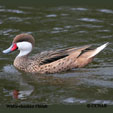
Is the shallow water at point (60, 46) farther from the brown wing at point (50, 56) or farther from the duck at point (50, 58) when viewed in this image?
the brown wing at point (50, 56)

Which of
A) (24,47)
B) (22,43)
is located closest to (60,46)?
(24,47)

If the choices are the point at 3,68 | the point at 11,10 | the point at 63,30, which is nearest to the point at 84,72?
the point at 3,68

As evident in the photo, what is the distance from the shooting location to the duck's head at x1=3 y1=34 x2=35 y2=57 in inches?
563

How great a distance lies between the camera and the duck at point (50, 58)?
13.9 metres

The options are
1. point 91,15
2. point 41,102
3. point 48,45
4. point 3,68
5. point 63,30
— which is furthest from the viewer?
point 91,15

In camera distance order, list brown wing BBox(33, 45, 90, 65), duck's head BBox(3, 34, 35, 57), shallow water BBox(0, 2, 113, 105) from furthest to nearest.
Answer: duck's head BBox(3, 34, 35, 57), brown wing BBox(33, 45, 90, 65), shallow water BBox(0, 2, 113, 105)

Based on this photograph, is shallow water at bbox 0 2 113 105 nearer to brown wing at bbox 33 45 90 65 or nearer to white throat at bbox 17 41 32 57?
brown wing at bbox 33 45 90 65

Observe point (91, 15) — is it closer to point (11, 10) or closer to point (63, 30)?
point (63, 30)

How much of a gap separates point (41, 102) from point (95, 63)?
3.91 metres

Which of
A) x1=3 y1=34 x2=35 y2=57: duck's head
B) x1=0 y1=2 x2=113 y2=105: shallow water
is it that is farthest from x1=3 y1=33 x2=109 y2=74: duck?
x1=0 y1=2 x2=113 y2=105: shallow water

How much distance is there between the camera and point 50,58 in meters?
13.9

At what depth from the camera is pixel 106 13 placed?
64.3 ft

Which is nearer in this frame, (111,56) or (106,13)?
(111,56)

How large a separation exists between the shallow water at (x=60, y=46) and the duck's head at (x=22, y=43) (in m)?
0.66
